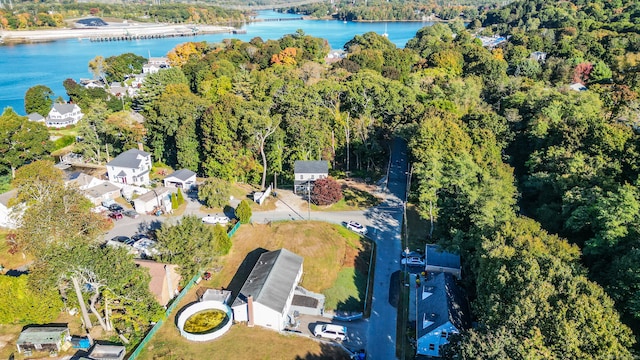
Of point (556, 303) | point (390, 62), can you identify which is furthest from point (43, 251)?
point (390, 62)

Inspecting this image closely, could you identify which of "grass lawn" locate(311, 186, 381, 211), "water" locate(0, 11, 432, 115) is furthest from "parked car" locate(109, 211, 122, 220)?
"water" locate(0, 11, 432, 115)

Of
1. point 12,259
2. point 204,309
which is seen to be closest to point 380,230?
point 204,309

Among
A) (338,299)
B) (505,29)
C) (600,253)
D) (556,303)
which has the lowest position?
(338,299)

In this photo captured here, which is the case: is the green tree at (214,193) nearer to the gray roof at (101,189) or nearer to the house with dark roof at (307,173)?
the house with dark roof at (307,173)

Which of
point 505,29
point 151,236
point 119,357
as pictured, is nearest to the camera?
point 119,357

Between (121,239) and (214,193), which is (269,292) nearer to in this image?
(214,193)

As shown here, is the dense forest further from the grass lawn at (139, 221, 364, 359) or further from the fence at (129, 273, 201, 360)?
the fence at (129, 273, 201, 360)

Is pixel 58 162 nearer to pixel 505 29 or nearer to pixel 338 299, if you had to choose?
pixel 338 299
